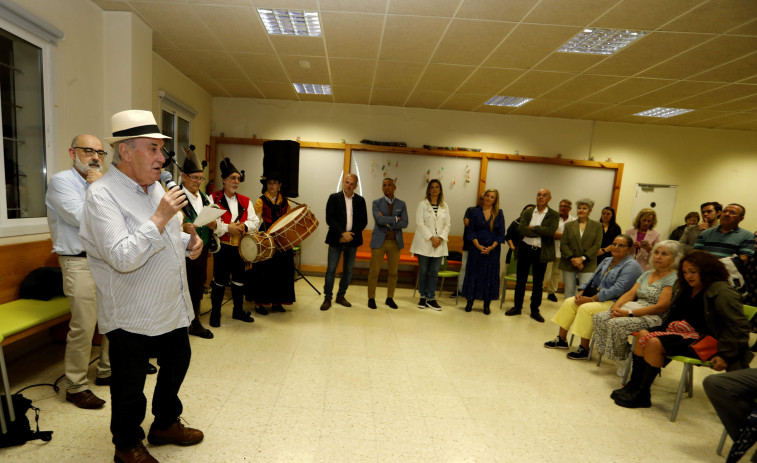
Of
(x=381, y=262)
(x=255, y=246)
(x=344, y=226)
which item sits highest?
(x=344, y=226)

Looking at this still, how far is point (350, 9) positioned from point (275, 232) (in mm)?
2238

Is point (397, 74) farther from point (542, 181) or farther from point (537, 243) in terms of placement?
point (542, 181)

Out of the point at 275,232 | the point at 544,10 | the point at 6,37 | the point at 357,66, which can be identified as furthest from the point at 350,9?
the point at 6,37

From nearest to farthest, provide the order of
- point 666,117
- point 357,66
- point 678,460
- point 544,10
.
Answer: point 678,460 → point 544,10 → point 357,66 → point 666,117

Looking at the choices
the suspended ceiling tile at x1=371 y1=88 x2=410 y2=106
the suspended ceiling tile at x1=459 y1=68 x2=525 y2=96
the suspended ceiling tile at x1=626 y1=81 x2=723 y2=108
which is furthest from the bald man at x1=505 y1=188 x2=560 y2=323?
the suspended ceiling tile at x1=371 y1=88 x2=410 y2=106

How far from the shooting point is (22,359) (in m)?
2.86

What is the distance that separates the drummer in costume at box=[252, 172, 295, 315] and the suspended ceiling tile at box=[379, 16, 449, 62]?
1924 millimetres

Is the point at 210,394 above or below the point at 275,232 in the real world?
below

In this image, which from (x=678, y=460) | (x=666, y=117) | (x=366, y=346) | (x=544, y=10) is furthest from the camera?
(x=666, y=117)

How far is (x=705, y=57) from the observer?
3.86 metres

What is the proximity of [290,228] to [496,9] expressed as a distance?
9.19 feet

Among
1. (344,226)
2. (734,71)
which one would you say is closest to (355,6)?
(344,226)

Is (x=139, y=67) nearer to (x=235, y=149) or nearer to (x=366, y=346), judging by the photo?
(x=235, y=149)

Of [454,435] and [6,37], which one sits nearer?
[454,435]
